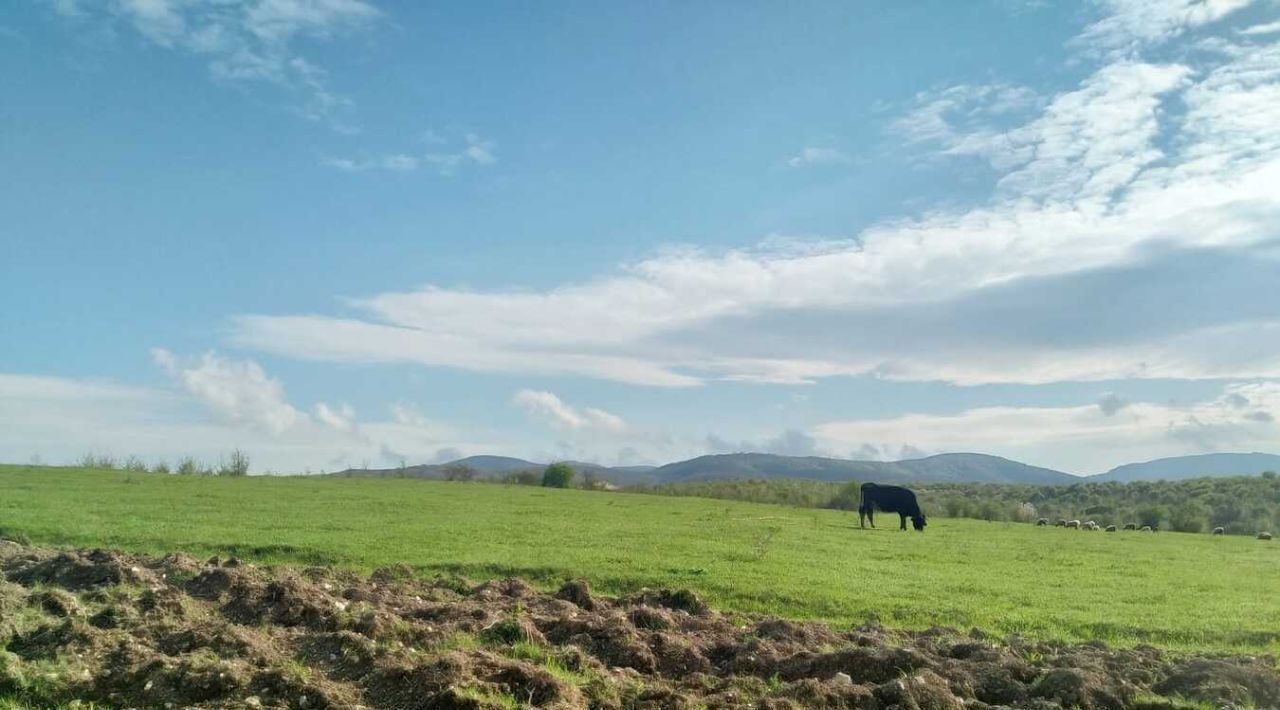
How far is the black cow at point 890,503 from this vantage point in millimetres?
39438

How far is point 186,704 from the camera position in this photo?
8.36 meters

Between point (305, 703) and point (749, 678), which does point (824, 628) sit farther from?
point (305, 703)

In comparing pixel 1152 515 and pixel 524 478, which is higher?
pixel 524 478

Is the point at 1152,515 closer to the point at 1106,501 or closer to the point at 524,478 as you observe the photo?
the point at 1106,501

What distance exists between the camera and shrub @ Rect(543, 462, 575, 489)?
257ft

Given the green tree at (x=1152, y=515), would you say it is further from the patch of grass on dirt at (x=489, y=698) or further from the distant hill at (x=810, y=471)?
the distant hill at (x=810, y=471)

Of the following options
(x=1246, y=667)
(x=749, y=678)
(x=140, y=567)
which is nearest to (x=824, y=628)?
(x=749, y=678)

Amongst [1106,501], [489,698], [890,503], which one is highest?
[890,503]

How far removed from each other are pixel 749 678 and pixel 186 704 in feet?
18.0

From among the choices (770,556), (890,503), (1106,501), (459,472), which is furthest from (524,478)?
(770,556)

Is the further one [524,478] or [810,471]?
[810,471]

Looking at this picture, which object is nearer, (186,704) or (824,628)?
(186,704)

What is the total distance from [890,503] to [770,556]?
66.0 feet

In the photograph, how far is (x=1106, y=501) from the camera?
70000 millimetres
